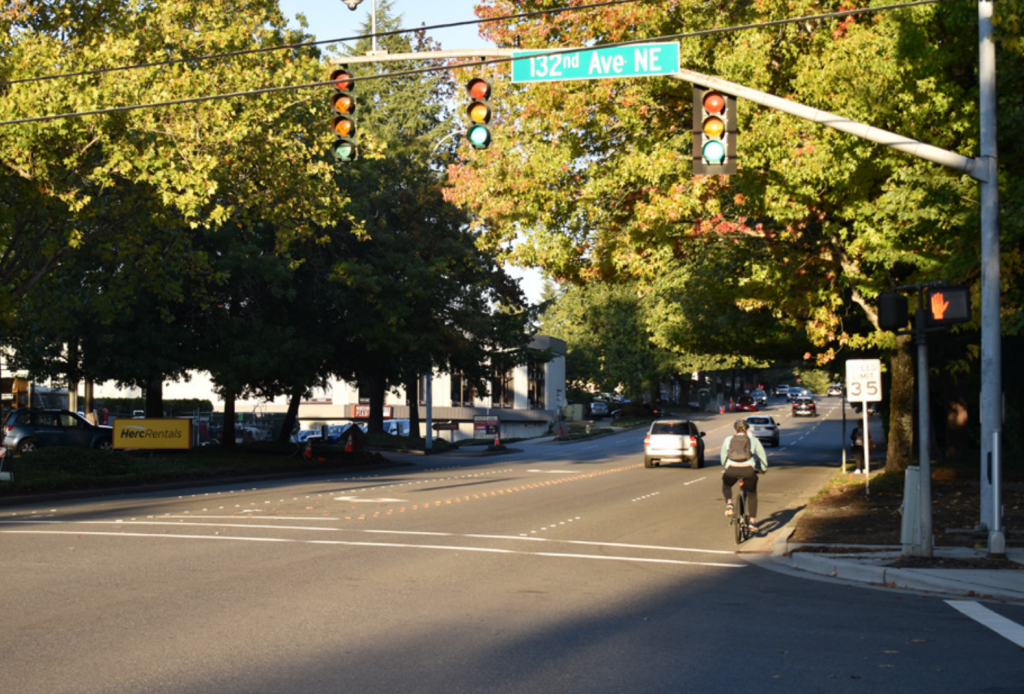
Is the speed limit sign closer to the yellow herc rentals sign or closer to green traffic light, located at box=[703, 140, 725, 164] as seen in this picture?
green traffic light, located at box=[703, 140, 725, 164]

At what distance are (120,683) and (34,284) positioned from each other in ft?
65.9

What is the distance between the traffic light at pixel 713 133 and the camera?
12.9 meters

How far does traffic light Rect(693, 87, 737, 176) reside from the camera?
42.4 feet

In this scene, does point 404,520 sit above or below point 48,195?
below

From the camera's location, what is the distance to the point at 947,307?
13.0 meters

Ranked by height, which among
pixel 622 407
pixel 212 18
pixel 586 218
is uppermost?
pixel 212 18

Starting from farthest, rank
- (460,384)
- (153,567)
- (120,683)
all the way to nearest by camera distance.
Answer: (460,384), (153,567), (120,683)

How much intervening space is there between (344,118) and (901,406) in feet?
51.2

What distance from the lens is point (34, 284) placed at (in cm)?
2467

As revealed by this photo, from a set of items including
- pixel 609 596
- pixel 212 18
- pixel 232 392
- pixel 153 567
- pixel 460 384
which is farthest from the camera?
pixel 460 384

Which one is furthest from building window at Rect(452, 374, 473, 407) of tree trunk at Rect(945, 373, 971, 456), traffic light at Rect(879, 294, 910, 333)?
traffic light at Rect(879, 294, 910, 333)

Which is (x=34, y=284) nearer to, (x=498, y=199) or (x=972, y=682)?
(x=498, y=199)

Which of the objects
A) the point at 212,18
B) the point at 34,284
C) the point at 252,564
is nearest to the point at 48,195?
the point at 34,284

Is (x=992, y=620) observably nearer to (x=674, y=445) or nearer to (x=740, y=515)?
(x=740, y=515)
